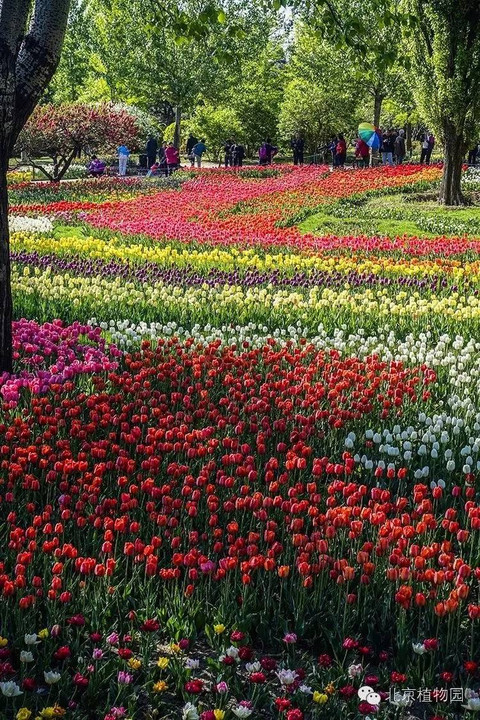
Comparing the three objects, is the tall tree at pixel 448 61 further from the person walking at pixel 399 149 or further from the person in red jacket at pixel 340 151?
the person walking at pixel 399 149

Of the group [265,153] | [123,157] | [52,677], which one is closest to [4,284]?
[52,677]

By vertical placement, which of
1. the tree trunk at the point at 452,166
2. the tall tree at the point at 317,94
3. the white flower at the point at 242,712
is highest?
the tall tree at the point at 317,94

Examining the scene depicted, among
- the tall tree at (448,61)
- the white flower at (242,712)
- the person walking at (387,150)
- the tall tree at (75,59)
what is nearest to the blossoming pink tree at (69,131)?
the person walking at (387,150)

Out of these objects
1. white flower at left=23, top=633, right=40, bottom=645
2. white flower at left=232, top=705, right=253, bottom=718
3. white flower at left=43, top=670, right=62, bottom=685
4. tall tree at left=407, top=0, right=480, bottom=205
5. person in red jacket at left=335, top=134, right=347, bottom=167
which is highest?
tall tree at left=407, top=0, right=480, bottom=205

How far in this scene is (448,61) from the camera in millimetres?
21266

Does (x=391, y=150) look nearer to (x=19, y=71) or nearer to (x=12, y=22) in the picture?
(x=19, y=71)

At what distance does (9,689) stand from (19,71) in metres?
5.00

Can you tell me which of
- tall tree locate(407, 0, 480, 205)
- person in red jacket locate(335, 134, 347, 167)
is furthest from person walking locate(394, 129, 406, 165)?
tall tree locate(407, 0, 480, 205)

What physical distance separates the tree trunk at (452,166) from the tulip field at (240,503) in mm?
12906

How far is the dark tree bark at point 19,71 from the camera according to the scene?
246 inches

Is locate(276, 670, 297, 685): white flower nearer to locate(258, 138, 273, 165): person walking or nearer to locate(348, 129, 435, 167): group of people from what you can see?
locate(348, 129, 435, 167): group of people

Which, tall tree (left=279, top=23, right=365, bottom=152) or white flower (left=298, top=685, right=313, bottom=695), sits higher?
tall tree (left=279, top=23, right=365, bottom=152)

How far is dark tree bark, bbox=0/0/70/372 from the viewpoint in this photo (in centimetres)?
625

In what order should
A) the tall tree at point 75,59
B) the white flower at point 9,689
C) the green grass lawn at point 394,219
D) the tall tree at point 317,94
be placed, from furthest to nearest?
1. the tall tree at point 75,59
2. the tall tree at point 317,94
3. the green grass lawn at point 394,219
4. the white flower at point 9,689
